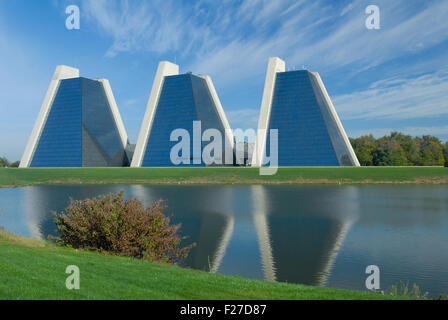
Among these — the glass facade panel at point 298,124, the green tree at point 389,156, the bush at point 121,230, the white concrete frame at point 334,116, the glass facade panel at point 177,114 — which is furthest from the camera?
Result: the green tree at point 389,156

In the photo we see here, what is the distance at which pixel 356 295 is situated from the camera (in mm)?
7113

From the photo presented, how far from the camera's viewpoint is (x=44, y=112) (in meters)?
75.9

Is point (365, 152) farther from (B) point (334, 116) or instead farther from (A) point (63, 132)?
(A) point (63, 132)

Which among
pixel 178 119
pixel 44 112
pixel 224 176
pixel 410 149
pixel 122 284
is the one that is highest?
pixel 44 112

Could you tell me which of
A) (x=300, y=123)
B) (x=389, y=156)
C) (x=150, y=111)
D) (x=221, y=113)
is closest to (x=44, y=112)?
(x=150, y=111)

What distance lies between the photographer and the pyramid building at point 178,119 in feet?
219

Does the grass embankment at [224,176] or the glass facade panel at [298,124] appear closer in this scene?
the grass embankment at [224,176]

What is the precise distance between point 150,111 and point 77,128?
13.9 m

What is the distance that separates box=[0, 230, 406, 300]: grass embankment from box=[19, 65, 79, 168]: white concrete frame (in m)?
72.0

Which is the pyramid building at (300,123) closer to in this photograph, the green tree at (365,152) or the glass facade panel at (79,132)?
the green tree at (365,152)

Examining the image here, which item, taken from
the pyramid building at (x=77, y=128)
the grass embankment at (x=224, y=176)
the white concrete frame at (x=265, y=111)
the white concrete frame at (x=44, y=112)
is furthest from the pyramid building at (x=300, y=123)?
the white concrete frame at (x=44, y=112)

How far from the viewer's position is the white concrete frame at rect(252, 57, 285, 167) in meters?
64.6
